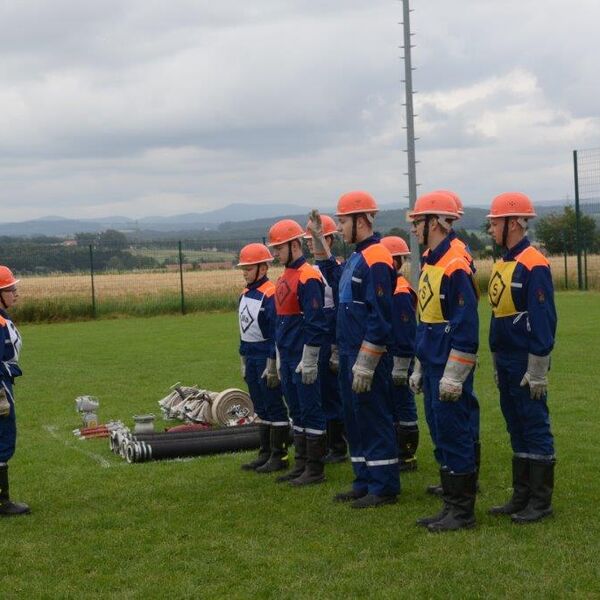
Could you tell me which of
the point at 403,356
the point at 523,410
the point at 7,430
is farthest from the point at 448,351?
the point at 7,430

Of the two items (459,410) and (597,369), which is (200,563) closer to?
(459,410)

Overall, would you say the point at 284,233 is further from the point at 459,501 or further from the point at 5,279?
the point at 459,501

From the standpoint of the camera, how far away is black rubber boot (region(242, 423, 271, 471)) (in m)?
9.91

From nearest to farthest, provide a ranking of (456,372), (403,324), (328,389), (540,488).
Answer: (456,372) < (540,488) < (403,324) < (328,389)

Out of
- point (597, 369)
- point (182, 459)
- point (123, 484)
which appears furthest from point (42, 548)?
point (597, 369)

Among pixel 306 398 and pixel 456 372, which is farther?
pixel 306 398

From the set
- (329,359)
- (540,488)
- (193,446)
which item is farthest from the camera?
(193,446)

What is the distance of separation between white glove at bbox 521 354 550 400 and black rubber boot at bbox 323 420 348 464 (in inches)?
132

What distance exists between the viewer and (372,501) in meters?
8.09

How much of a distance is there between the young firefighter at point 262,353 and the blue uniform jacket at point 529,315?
2.93 m

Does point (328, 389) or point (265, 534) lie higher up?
point (328, 389)

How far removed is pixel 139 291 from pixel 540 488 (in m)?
26.6

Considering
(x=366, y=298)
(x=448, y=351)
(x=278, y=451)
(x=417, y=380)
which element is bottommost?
(x=278, y=451)

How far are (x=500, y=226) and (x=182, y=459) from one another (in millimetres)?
4659
